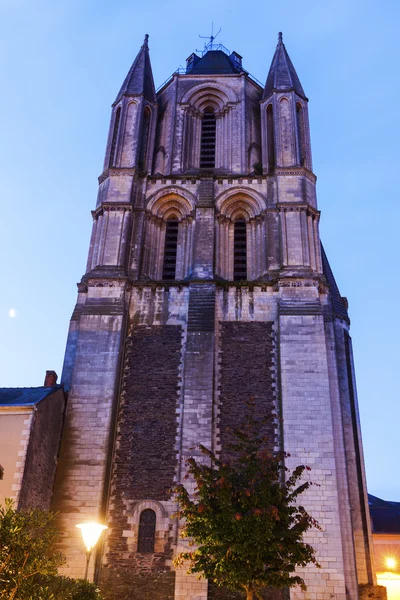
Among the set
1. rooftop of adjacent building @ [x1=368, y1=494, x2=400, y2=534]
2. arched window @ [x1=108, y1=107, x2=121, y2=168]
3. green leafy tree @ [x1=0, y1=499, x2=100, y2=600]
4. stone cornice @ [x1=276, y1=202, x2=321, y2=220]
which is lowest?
green leafy tree @ [x1=0, y1=499, x2=100, y2=600]

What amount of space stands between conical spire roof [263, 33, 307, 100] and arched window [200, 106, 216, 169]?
272 cm

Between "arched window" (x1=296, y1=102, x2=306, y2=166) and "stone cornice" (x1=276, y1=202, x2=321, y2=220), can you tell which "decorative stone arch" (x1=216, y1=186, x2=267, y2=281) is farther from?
"arched window" (x1=296, y1=102, x2=306, y2=166)

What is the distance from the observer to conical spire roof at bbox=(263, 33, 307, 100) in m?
26.4

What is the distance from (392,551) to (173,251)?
20.1 metres

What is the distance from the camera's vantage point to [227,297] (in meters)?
20.7

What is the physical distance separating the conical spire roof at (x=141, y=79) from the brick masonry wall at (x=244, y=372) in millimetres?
12754

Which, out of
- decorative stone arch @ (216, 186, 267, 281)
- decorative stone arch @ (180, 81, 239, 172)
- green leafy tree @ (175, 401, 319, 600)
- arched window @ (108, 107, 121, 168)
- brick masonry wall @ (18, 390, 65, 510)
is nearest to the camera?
green leafy tree @ (175, 401, 319, 600)

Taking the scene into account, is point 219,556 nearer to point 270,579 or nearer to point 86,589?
point 270,579

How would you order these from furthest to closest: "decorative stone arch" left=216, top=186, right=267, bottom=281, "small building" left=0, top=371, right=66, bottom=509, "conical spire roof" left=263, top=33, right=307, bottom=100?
"conical spire roof" left=263, top=33, right=307, bottom=100 < "decorative stone arch" left=216, top=186, right=267, bottom=281 < "small building" left=0, top=371, right=66, bottom=509

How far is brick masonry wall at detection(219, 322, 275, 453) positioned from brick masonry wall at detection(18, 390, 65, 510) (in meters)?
4.93

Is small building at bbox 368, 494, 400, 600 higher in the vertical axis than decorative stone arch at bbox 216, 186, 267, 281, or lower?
lower

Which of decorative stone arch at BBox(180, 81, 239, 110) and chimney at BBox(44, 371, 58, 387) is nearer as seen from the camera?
chimney at BBox(44, 371, 58, 387)

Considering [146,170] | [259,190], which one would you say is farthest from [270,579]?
[146,170]

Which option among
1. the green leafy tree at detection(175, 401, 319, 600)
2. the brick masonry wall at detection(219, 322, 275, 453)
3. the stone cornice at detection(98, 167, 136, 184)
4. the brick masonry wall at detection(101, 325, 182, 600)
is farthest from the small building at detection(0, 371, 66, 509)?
the stone cornice at detection(98, 167, 136, 184)
